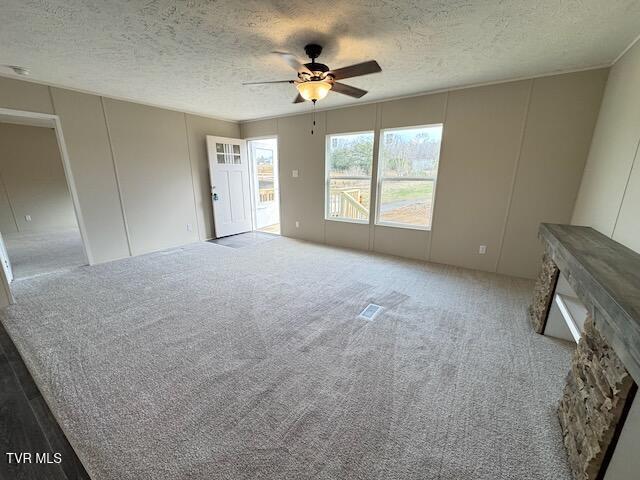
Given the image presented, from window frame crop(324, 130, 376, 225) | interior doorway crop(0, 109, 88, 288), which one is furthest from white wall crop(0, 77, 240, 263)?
window frame crop(324, 130, 376, 225)

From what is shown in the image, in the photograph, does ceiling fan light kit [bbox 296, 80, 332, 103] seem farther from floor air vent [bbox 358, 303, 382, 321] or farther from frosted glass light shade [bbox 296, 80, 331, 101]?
floor air vent [bbox 358, 303, 382, 321]

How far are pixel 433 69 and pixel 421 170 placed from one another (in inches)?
55.4

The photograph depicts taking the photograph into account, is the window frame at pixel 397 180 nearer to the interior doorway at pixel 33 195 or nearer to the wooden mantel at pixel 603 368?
the wooden mantel at pixel 603 368

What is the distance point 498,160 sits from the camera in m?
3.36

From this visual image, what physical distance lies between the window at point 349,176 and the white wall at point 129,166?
104 inches

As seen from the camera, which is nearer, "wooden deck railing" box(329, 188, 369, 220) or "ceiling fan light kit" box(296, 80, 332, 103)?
"ceiling fan light kit" box(296, 80, 332, 103)

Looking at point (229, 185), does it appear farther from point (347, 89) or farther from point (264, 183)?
point (347, 89)

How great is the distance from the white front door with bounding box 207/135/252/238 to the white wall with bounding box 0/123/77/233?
447cm

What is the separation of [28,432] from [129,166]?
3904 millimetres

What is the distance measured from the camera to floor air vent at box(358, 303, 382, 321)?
2516 millimetres

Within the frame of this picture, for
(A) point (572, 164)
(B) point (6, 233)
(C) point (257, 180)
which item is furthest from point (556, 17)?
(B) point (6, 233)

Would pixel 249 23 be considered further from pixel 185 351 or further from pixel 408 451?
pixel 408 451

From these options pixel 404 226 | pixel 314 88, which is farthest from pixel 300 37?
pixel 404 226

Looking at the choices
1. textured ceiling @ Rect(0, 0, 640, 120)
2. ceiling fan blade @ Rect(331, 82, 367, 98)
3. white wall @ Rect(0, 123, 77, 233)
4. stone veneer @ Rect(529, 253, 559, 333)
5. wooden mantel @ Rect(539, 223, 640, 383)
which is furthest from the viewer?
white wall @ Rect(0, 123, 77, 233)
